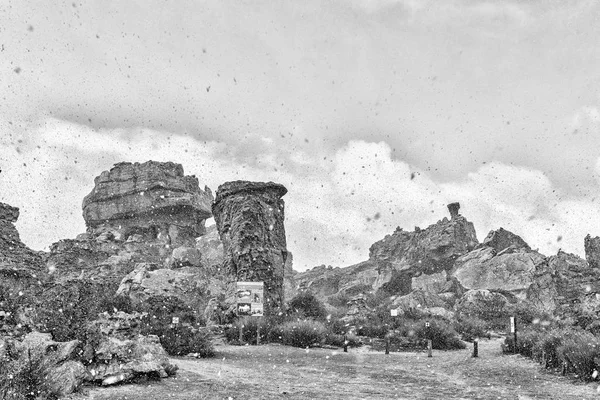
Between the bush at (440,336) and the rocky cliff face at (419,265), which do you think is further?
the rocky cliff face at (419,265)

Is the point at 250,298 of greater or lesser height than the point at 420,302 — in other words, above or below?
above

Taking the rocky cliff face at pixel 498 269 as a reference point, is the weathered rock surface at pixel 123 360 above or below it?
below

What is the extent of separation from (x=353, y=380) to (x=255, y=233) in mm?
13805

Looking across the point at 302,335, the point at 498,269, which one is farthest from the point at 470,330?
the point at 498,269

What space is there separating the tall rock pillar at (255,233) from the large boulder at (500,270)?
101 feet

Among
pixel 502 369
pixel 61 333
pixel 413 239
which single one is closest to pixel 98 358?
pixel 61 333

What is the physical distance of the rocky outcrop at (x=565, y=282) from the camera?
18.8 metres

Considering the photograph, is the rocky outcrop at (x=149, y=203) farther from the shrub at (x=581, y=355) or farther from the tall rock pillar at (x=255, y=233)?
the shrub at (x=581, y=355)

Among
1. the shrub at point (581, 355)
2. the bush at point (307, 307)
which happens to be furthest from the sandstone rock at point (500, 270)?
the shrub at point (581, 355)

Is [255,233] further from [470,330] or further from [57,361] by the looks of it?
[57,361]

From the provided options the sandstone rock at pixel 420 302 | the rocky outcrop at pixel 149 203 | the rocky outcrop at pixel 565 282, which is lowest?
the sandstone rock at pixel 420 302

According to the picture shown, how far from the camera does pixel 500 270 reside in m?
48.8

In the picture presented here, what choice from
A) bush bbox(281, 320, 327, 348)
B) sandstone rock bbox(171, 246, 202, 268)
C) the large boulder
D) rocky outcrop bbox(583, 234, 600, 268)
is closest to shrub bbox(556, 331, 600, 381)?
bush bbox(281, 320, 327, 348)

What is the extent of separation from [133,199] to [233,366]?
178ft
